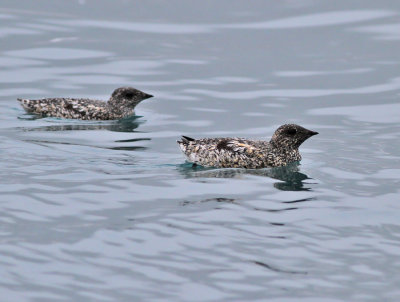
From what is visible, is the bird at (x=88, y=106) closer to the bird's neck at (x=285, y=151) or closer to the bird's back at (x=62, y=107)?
the bird's back at (x=62, y=107)

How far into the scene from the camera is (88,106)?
71.1 ft

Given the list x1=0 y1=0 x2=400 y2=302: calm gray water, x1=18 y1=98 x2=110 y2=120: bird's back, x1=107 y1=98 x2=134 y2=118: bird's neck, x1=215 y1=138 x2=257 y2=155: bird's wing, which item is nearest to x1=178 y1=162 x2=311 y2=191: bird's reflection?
x1=0 y1=0 x2=400 y2=302: calm gray water

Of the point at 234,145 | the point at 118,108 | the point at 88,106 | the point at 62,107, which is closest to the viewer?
the point at 234,145

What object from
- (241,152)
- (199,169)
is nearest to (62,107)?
(199,169)

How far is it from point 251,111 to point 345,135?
271 cm

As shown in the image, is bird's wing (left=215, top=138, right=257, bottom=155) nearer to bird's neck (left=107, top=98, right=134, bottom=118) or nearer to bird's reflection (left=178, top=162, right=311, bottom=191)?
bird's reflection (left=178, top=162, right=311, bottom=191)

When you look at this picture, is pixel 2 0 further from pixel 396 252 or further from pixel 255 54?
pixel 396 252

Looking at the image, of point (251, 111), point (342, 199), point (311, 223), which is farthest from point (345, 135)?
point (311, 223)

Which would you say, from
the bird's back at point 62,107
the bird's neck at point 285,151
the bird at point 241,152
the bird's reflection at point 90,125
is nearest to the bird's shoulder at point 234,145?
the bird at point 241,152

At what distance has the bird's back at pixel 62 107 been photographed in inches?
848

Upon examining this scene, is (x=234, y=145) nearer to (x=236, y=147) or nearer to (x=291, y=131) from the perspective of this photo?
(x=236, y=147)

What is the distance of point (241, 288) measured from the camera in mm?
11250

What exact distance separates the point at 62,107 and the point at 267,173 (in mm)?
6330

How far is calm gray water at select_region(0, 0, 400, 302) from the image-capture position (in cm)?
1166
